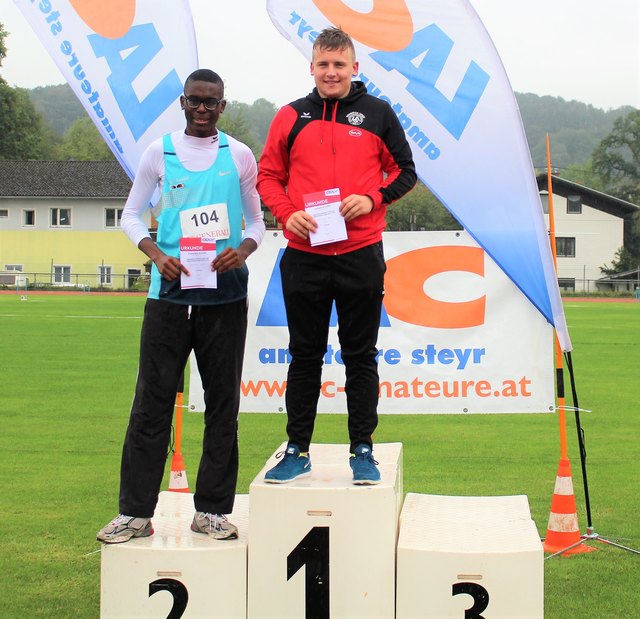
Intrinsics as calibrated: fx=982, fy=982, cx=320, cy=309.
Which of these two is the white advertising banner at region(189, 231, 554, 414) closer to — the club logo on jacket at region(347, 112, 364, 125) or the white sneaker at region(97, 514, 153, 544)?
the white sneaker at region(97, 514, 153, 544)

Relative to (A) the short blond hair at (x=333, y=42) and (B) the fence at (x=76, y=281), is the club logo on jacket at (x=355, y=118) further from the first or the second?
(B) the fence at (x=76, y=281)

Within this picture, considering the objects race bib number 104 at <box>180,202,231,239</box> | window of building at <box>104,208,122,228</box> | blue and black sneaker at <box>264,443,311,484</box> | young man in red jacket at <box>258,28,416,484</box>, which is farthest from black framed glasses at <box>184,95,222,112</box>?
window of building at <box>104,208,122,228</box>

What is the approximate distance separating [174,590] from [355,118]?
80.6 inches

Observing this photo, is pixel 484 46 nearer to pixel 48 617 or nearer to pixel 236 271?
pixel 236 271

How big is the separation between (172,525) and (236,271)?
1.14 meters

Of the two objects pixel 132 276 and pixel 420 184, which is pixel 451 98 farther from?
pixel 420 184

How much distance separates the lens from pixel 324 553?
12.7 feet

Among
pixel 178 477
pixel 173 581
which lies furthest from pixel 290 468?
pixel 178 477

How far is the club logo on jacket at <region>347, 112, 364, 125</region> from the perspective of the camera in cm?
407

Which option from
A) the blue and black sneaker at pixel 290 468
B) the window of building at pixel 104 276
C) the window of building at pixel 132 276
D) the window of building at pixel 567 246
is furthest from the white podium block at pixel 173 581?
the window of building at pixel 567 246

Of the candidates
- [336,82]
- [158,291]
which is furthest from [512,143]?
[158,291]

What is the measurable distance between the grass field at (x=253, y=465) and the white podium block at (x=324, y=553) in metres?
0.93

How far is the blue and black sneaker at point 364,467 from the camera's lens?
3961mm

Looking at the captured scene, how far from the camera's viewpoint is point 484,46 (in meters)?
5.32
